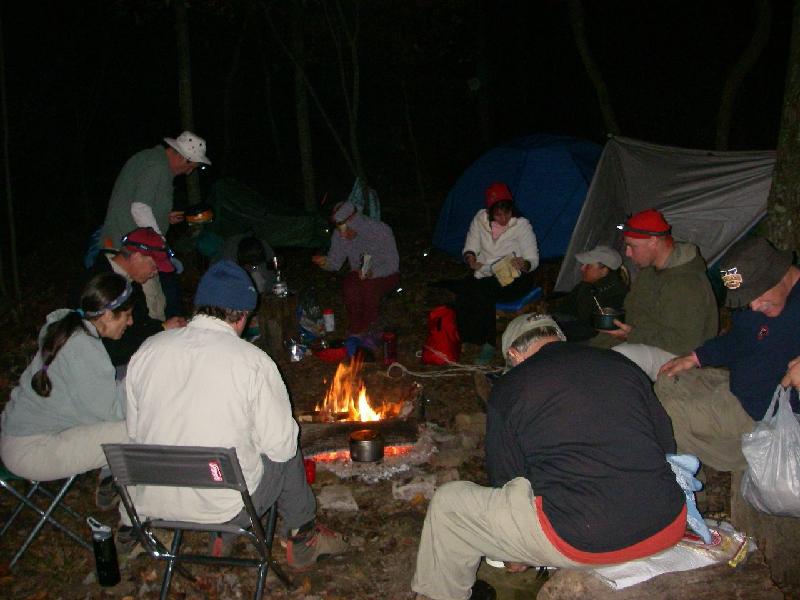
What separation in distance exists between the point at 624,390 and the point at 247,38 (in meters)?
19.2

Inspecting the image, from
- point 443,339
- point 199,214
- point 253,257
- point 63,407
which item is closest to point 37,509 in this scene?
point 63,407

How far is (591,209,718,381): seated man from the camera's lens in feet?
14.3

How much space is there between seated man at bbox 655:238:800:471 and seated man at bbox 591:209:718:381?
1.23ft

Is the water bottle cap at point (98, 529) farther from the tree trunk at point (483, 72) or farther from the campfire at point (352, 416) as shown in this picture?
the tree trunk at point (483, 72)

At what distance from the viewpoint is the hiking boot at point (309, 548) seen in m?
3.70

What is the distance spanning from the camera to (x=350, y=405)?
Answer: 521 centimetres

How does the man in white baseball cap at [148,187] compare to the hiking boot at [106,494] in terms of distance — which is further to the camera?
the man in white baseball cap at [148,187]

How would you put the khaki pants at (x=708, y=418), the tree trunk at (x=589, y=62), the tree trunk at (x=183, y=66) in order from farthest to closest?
the tree trunk at (x=589, y=62) → the tree trunk at (x=183, y=66) → the khaki pants at (x=708, y=418)

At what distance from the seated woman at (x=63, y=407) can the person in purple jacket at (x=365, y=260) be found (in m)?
3.25

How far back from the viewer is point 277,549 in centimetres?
397

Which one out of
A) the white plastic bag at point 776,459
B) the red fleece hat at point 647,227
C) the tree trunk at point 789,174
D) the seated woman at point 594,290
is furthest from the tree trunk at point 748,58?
the white plastic bag at point 776,459

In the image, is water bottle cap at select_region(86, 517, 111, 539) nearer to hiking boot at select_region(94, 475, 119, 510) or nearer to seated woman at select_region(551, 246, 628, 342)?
hiking boot at select_region(94, 475, 119, 510)

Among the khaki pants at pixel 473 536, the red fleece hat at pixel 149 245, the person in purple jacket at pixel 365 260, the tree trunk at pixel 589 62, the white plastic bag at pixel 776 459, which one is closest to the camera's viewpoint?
the khaki pants at pixel 473 536

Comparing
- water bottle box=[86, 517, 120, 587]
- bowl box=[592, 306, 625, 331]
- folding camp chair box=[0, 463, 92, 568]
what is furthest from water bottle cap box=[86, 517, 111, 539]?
bowl box=[592, 306, 625, 331]
